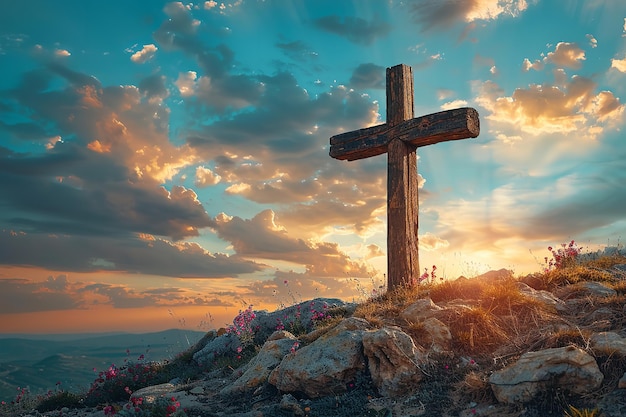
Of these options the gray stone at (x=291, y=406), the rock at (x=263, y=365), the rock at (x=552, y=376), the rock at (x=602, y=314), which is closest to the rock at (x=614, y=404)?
the rock at (x=552, y=376)

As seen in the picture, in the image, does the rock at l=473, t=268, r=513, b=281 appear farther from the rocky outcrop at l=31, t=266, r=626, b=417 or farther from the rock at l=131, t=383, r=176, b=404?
the rock at l=131, t=383, r=176, b=404

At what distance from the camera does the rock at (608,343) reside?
21.0 ft

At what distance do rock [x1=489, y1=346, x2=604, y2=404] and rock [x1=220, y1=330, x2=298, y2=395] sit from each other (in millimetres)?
4158

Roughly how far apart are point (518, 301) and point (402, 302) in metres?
2.19

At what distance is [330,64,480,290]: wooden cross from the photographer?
11109mm

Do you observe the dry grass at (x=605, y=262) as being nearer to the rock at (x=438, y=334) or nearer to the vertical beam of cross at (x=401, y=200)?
the vertical beam of cross at (x=401, y=200)

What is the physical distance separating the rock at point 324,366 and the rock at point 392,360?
10.5 inches

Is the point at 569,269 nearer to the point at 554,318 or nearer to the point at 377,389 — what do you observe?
the point at 554,318

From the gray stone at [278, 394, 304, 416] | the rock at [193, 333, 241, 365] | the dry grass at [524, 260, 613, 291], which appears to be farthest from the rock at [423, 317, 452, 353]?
the rock at [193, 333, 241, 365]

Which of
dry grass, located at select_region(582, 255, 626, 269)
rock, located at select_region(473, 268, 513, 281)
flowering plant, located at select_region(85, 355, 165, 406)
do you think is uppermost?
dry grass, located at select_region(582, 255, 626, 269)

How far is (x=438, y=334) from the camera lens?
8.03 metres

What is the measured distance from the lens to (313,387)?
25.0ft

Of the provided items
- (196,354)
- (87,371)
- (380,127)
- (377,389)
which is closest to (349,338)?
(377,389)

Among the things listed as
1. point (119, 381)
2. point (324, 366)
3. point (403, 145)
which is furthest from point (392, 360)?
point (119, 381)
